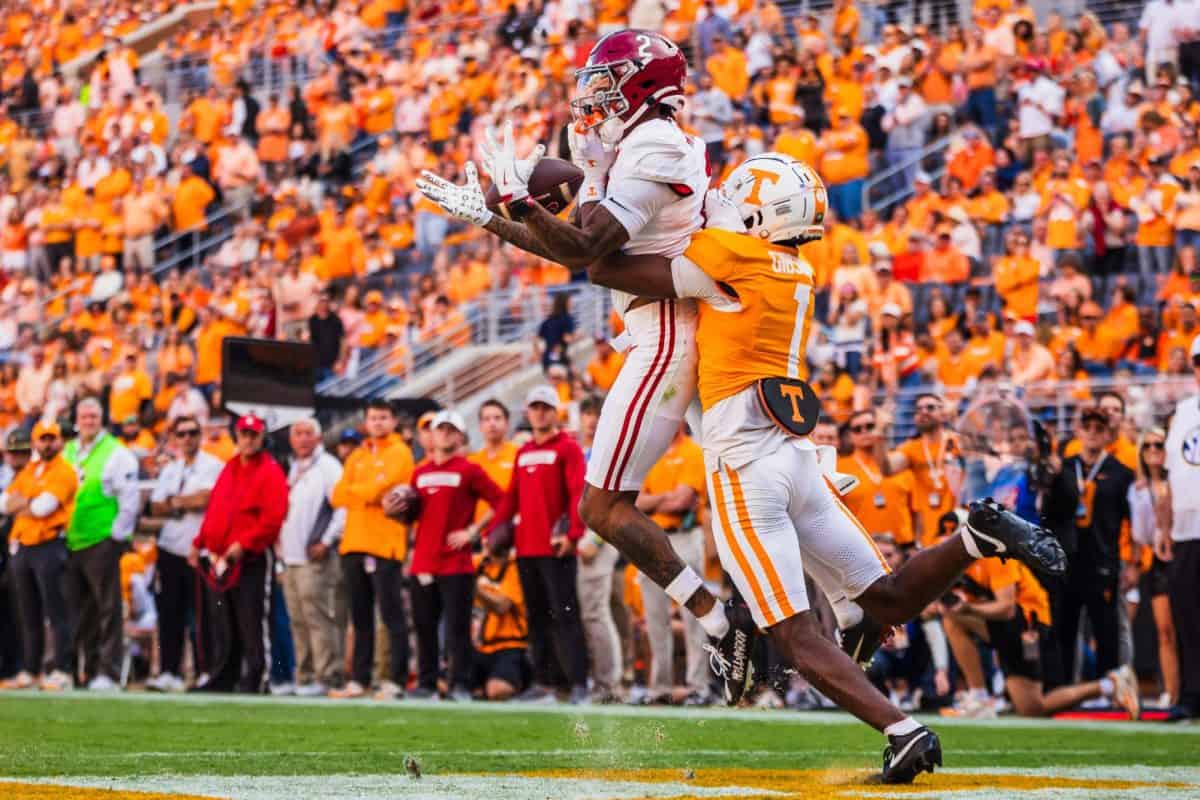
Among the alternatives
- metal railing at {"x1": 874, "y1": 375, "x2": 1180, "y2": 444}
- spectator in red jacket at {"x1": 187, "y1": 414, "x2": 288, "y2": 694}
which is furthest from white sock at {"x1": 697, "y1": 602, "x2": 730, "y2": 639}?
metal railing at {"x1": 874, "y1": 375, "x2": 1180, "y2": 444}

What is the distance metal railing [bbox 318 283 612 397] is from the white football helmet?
40.2 ft

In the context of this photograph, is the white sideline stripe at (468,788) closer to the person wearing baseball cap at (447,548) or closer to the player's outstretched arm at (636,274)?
the player's outstretched arm at (636,274)

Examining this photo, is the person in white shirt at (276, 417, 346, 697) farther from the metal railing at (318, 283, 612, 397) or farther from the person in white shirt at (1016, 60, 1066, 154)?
the person in white shirt at (1016, 60, 1066, 154)

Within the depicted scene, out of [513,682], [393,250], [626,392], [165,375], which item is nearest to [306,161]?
[393,250]

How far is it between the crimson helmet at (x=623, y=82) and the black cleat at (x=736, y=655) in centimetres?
166

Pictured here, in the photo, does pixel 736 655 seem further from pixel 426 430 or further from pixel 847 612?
pixel 426 430

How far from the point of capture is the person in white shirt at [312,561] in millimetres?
13508

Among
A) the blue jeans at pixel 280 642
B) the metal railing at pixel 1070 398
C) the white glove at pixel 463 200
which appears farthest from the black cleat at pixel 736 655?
the blue jeans at pixel 280 642

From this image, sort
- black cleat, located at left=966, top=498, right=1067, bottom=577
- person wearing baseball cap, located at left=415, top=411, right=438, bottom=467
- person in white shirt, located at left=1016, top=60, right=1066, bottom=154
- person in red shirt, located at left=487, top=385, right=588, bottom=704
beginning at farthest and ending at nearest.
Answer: person in white shirt, located at left=1016, top=60, right=1066, bottom=154
person wearing baseball cap, located at left=415, top=411, right=438, bottom=467
person in red shirt, located at left=487, top=385, right=588, bottom=704
black cleat, located at left=966, top=498, right=1067, bottom=577

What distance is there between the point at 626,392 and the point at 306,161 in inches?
726

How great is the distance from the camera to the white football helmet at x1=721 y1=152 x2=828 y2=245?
21.2ft

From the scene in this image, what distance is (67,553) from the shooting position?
14180 millimetres

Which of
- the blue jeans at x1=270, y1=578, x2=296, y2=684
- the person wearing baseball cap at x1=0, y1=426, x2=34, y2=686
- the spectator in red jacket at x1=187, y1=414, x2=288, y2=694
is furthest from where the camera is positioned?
the person wearing baseball cap at x1=0, y1=426, x2=34, y2=686

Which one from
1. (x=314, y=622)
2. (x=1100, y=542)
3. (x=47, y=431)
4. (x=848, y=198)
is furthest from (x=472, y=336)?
(x=1100, y=542)
